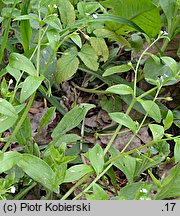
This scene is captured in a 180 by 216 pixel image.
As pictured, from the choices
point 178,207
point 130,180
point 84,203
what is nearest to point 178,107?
point 130,180

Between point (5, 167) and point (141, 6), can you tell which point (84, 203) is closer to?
point (5, 167)

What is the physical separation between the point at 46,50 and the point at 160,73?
1.27ft

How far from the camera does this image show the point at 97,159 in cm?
122

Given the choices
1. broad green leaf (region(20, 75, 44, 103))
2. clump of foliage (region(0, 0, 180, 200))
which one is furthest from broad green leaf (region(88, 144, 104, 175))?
broad green leaf (region(20, 75, 44, 103))

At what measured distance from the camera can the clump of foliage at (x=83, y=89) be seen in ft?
3.89

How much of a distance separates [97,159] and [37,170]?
154 mm

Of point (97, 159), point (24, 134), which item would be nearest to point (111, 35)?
point (24, 134)

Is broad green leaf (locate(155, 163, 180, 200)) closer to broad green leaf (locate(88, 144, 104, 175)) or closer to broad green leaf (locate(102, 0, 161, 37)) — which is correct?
broad green leaf (locate(88, 144, 104, 175))

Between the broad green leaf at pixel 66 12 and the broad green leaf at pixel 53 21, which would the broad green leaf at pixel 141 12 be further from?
the broad green leaf at pixel 53 21

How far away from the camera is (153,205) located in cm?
113

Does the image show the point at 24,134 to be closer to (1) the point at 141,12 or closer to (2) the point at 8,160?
(2) the point at 8,160

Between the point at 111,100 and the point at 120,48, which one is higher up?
the point at 120,48

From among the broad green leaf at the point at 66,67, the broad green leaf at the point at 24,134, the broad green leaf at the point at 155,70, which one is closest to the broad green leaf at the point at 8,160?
the broad green leaf at the point at 24,134

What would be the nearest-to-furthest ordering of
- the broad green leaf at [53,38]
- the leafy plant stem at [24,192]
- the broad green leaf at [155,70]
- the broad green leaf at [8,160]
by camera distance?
the broad green leaf at [8,160] < the broad green leaf at [53,38] < the leafy plant stem at [24,192] < the broad green leaf at [155,70]
